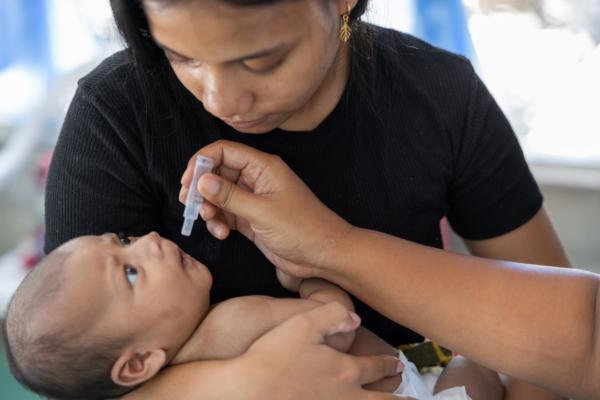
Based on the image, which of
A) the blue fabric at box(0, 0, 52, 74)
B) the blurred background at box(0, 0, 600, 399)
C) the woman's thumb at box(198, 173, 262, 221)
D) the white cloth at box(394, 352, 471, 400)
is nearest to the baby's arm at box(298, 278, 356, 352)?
the white cloth at box(394, 352, 471, 400)

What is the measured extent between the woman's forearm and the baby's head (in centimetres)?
28

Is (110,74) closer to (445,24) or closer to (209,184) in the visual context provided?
(209,184)

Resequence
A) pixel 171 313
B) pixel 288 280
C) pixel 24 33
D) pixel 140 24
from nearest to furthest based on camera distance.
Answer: pixel 140 24 < pixel 171 313 < pixel 288 280 < pixel 24 33

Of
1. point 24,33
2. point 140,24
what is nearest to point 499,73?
point 140,24

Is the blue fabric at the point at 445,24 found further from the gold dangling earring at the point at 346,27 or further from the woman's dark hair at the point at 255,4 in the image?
the gold dangling earring at the point at 346,27

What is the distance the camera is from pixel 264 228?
119 cm

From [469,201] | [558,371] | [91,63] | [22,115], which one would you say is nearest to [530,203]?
[469,201]

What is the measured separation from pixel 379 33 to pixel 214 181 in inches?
19.9

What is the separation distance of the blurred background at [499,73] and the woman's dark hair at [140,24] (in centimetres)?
95

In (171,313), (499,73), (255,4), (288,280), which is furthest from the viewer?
(499,73)

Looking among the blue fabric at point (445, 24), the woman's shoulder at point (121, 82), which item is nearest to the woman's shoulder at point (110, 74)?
the woman's shoulder at point (121, 82)

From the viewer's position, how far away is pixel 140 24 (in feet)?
3.67

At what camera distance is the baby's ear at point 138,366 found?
1.18m

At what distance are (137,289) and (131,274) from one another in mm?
33
